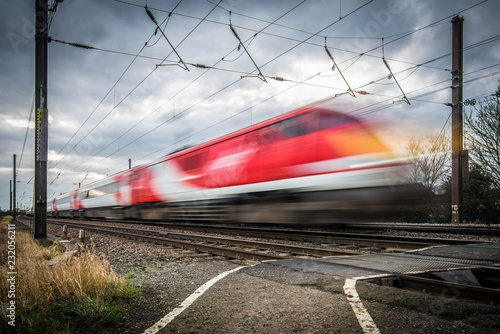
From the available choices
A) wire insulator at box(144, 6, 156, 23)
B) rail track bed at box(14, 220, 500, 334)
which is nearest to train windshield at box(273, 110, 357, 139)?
rail track bed at box(14, 220, 500, 334)

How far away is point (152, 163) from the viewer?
16578 millimetres

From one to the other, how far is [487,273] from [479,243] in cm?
391

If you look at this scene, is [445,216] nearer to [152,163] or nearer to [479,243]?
[479,243]

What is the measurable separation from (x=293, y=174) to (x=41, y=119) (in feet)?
→ 24.2

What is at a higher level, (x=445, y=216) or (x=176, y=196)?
(x=176, y=196)

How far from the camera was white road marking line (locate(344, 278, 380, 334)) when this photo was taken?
272 centimetres

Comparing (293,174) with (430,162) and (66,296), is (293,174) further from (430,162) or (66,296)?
(430,162)

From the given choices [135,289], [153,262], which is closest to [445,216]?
[153,262]

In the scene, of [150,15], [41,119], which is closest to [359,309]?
[150,15]

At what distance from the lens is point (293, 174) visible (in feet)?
27.4

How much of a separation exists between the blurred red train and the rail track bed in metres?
1.38

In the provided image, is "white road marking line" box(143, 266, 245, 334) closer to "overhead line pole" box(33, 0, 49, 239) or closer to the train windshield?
the train windshield

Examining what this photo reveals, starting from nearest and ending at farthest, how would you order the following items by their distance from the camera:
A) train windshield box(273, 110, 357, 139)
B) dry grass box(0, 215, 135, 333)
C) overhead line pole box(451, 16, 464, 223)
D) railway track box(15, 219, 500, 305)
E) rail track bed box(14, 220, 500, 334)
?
rail track bed box(14, 220, 500, 334) < dry grass box(0, 215, 135, 333) < railway track box(15, 219, 500, 305) < train windshield box(273, 110, 357, 139) < overhead line pole box(451, 16, 464, 223)

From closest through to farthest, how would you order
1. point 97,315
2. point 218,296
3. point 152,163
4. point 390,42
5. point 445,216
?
point 97,315
point 218,296
point 390,42
point 152,163
point 445,216
